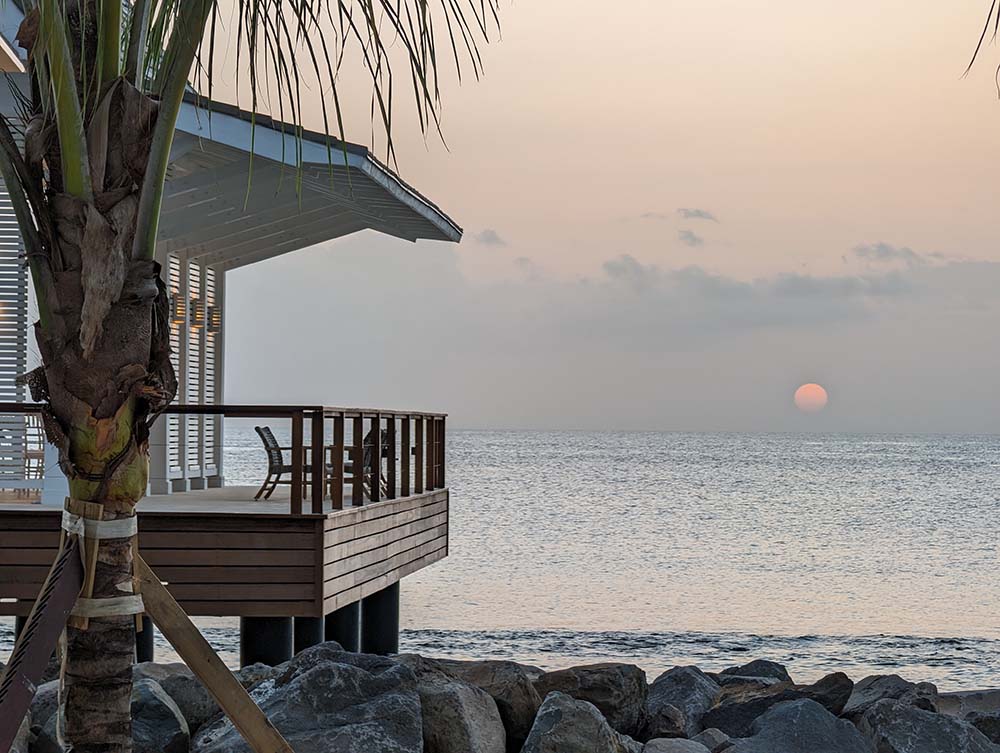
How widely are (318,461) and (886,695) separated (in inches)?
157

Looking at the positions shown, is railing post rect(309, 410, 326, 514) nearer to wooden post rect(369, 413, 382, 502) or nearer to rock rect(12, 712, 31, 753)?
wooden post rect(369, 413, 382, 502)

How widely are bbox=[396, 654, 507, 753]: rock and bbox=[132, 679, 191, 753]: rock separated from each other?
3.63ft

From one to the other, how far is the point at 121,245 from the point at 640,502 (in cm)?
4406

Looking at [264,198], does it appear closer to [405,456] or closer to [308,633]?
[405,456]

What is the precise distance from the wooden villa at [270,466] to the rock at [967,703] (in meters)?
4.00

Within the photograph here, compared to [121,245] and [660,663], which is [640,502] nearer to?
[660,663]

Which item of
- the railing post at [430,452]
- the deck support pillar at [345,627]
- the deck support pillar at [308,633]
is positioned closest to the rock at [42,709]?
the deck support pillar at [308,633]

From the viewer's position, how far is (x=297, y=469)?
820cm

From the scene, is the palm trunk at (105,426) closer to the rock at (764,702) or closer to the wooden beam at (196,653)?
the wooden beam at (196,653)

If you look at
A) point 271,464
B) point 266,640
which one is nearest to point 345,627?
point 266,640

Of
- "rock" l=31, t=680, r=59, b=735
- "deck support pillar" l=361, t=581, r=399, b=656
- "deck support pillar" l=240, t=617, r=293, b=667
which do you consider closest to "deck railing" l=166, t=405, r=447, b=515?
"deck support pillar" l=240, t=617, r=293, b=667

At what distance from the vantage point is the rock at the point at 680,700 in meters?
7.05

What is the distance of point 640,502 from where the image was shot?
45.9m

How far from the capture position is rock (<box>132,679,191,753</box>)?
561 centimetres
